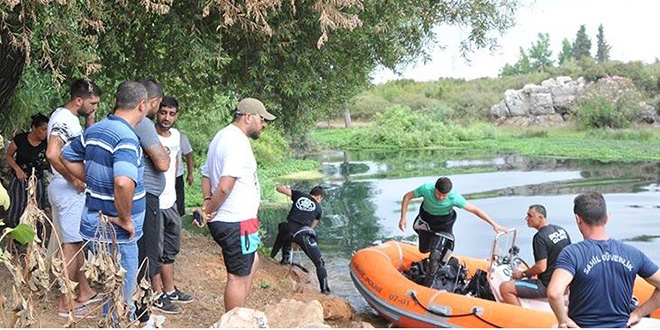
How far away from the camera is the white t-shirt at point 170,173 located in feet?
17.8

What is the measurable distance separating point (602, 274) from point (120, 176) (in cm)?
254

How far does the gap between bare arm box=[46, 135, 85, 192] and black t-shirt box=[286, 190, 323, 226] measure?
3709 millimetres

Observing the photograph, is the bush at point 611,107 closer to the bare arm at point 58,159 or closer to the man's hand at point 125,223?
the bare arm at point 58,159

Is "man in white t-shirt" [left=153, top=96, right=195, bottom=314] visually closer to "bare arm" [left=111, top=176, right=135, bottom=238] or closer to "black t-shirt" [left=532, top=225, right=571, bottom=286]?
"bare arm" [left=111, top=176, right=135, bottom=238]

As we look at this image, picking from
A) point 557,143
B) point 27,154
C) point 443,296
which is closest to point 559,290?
point 443,296

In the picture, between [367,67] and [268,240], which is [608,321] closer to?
[367,67]

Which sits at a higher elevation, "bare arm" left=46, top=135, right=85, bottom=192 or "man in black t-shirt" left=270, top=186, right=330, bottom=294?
"bare arm" left=46, top=135, right=85, bottom=192

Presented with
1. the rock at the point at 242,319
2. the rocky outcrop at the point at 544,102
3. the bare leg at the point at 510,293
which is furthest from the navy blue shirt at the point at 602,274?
the rocky outcrop at the point at 544,102

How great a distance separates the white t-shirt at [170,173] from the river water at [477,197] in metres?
3.33

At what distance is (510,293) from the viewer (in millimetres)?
6367

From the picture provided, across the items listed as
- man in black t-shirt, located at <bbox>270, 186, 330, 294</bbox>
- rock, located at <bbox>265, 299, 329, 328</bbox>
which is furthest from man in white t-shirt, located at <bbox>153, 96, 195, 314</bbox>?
man in black t-shirt, located at <bbox>270, 186, 330, 294</bbox>

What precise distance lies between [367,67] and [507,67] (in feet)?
263

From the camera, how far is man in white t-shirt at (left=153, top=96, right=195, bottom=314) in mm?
5492

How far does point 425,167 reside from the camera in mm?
28547
